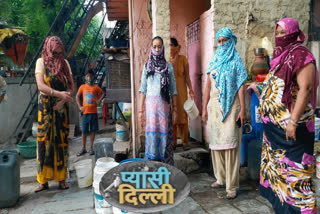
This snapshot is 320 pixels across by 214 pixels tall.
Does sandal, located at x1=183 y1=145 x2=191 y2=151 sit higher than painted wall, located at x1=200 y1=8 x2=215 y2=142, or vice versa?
painted wall, located at x1=200 y1=8 x2=215 y2=142

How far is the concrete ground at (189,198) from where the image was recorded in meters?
2.96

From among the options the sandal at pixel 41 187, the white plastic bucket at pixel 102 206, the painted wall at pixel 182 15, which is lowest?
the sandal at pixel 41 187

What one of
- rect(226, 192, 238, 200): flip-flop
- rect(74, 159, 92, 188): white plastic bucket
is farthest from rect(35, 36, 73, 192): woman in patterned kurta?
rect(226, 192, 238, 200): flip-flop

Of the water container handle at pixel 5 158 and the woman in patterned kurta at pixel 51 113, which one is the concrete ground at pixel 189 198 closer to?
the woman in patterned kurta at pixel 51 113

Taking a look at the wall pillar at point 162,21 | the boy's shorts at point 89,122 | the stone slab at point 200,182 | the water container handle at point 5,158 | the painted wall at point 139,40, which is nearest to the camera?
the water container handle at point 5,158

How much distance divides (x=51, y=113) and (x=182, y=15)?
3.92 metres

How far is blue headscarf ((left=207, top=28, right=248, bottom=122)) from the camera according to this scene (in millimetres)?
3115

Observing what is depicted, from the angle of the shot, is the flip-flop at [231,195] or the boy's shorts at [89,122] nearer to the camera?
the flip-flop at [231,195]

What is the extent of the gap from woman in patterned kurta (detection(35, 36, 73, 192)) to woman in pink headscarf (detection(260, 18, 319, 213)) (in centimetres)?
261

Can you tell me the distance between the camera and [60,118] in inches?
139

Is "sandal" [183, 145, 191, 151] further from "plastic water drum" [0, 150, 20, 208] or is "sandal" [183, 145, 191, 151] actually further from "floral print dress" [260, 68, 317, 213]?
"plastic water drum" [0, 150, 20, 208]

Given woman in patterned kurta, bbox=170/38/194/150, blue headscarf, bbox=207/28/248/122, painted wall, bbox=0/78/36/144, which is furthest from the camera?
painted wall, bbox=0/78/36/144

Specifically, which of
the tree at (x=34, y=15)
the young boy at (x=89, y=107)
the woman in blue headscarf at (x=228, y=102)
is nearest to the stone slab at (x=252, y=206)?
the woman in blue headscarf at (x=228, y=102)

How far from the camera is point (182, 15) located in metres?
5.98
